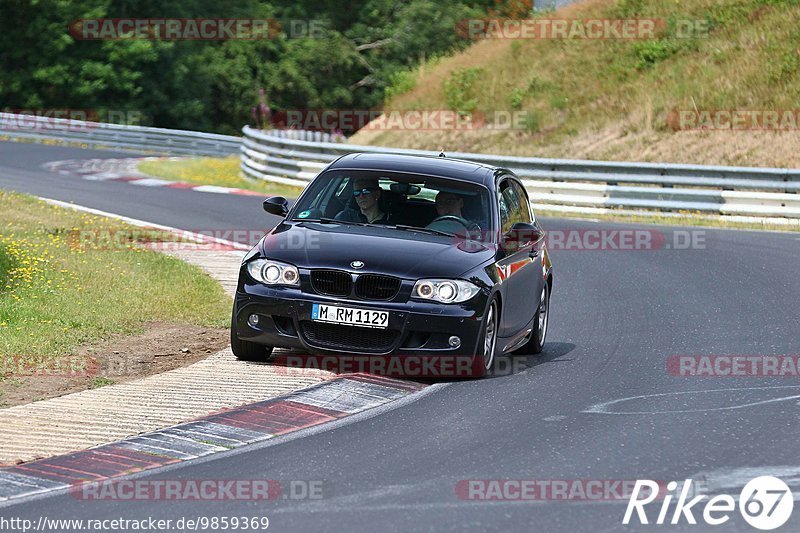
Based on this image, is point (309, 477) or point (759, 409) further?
point (759, 409)

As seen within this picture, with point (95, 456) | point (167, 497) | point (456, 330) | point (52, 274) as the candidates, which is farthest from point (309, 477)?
point (52, 274)

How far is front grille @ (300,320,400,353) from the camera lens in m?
10.4

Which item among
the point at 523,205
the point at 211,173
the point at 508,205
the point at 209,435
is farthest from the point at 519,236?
the point at 211,173

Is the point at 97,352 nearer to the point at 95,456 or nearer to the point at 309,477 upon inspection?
the point at 95,456

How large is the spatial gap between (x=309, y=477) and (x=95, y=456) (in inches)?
49.7

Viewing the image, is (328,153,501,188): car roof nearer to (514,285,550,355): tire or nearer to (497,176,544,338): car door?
(497,176,544,338): car door

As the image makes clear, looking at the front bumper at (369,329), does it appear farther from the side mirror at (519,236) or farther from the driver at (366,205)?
the driver at (366,205)

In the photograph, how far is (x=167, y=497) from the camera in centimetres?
697

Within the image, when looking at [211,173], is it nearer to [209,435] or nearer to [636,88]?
[636,88]

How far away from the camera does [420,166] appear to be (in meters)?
11.9

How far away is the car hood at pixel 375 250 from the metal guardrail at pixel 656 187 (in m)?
13.6

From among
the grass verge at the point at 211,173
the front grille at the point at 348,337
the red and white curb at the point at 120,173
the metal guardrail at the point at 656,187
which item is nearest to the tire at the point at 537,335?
the front grille at the point at 348,337

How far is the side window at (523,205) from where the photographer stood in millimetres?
12695

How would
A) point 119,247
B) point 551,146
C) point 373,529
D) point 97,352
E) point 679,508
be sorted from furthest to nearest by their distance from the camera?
1. point 551,146
2. point 119,247
3. point 97,352
4. point 679,508
5. point 373,529
